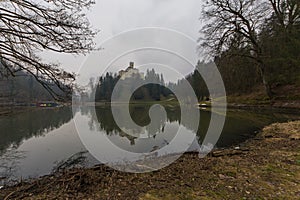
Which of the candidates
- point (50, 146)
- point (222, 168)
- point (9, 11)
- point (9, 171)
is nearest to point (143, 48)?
point (9, 11)

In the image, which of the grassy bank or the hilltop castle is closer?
the grassy bank

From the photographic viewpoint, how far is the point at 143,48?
485 cm

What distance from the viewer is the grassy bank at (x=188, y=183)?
9.26 ft

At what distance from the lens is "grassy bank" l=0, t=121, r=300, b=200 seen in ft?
9.26

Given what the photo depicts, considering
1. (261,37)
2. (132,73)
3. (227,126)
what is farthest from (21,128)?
(261,37)

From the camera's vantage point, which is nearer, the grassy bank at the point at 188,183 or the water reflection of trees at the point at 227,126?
the grassy bank at the point at 188,183

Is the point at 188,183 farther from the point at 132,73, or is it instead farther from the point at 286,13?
the point at 286,13

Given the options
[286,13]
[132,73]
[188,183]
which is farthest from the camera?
[286,13]

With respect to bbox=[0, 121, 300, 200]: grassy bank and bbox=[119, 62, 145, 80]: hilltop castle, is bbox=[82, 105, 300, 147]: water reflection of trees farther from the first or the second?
bbox=[0, 121, 300, 200]: grassy bank

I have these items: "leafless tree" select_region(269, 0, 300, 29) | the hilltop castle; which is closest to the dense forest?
"leafless tree" select_region(269, 0, 300, 29)

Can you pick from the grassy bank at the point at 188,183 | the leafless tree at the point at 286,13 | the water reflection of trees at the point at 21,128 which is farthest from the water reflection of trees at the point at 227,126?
the leafless tree at the point at 286,13

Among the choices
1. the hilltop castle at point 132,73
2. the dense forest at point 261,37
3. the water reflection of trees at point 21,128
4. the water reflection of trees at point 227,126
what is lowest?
the water reflection of trees at point 21,128

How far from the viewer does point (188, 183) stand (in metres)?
3.19

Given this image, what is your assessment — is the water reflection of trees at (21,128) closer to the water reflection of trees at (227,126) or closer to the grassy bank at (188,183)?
the water reflection of trees at (227,126)
